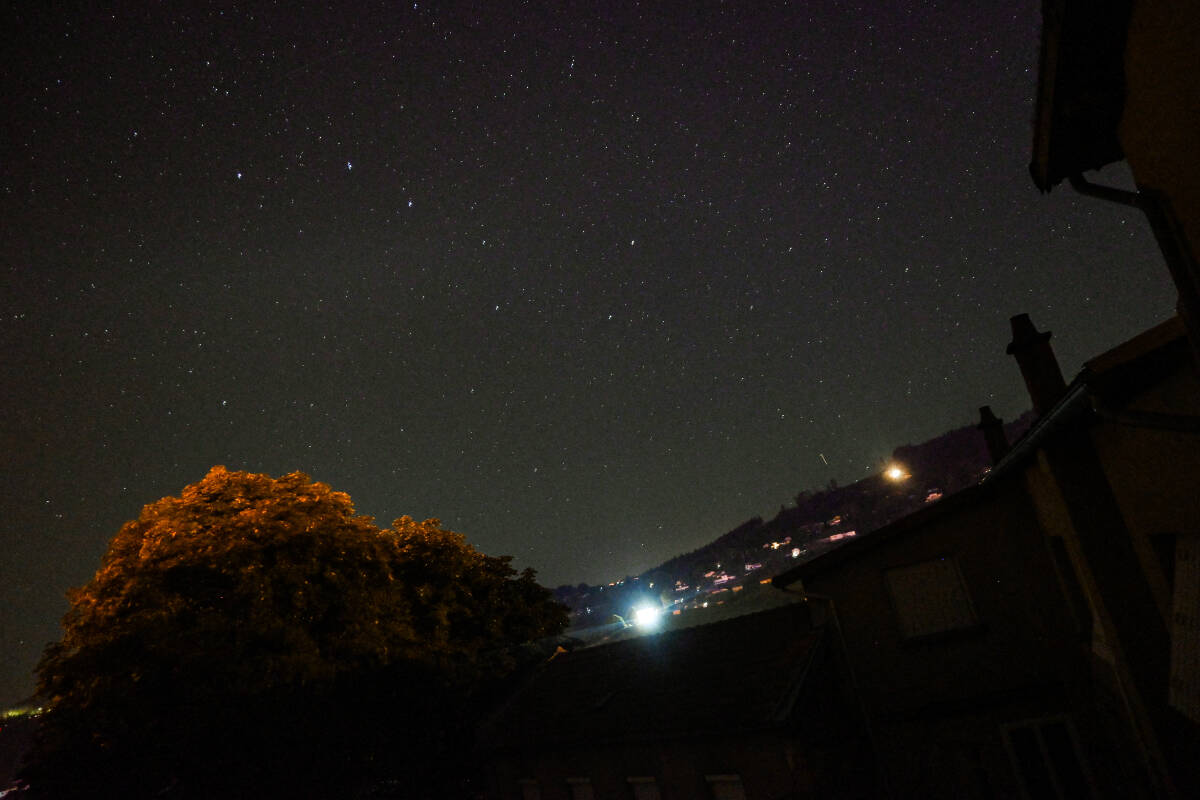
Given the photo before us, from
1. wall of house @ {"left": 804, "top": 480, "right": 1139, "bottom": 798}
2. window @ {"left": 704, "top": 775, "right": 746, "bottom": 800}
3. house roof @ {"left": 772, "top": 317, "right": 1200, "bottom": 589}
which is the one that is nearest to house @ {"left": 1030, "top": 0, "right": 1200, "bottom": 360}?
house roof @ {"left": 772, "top": 317, "right": 1200, "bottom": 589}

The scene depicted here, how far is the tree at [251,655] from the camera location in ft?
55.0

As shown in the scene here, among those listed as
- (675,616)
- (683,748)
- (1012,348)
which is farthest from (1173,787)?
(675,616)

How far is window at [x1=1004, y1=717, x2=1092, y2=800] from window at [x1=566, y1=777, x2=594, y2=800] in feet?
31.2

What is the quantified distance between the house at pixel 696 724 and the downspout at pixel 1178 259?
10.6 metres

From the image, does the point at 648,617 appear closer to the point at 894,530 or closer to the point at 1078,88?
the point at 894,530

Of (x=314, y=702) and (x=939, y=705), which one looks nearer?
(x=939, y=705)

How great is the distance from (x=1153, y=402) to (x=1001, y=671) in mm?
8277

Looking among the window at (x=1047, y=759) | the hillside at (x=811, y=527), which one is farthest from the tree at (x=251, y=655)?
the hillside at (x=811, y=527)

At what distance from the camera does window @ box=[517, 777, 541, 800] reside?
17.3m

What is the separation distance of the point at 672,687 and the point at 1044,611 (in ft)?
27.6

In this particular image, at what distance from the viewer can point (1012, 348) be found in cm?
1195

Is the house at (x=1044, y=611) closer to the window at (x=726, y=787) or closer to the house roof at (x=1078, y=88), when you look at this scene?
the house roof at (x=1078, y=88)

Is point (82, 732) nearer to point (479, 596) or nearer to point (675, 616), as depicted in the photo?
point (479, 596)

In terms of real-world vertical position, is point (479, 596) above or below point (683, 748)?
above
